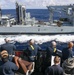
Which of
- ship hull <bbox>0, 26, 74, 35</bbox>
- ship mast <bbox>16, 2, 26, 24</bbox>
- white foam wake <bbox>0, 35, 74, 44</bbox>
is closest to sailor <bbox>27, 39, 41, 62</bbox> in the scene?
white foam wake <bbox>0, 35, 74, 44</bbox>

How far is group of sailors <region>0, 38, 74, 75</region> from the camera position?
7.30 meters

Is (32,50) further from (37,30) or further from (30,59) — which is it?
(37,30)

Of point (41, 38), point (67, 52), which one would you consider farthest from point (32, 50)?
point (41, 38)

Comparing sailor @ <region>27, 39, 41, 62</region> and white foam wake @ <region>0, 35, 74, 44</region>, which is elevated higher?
sailor @ <region>27, 39, 41, 62</region>

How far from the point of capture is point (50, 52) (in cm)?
978

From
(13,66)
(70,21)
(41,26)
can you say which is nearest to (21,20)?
(41,26)

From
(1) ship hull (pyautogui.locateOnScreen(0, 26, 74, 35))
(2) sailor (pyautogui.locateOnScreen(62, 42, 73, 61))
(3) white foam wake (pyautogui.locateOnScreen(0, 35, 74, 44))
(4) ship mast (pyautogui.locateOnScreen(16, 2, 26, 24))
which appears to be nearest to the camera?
(2) sailor (pyautogui.locateOnScreen(62, 42, 73, 61))

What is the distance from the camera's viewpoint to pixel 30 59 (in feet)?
34.5

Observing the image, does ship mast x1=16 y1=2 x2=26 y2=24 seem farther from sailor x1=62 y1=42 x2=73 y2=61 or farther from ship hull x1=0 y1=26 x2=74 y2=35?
sailor x1=62 y1=42 x2=73 y2=61

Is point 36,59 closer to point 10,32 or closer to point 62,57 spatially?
point 62,57

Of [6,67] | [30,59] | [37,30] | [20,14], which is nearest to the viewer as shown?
[6,67]

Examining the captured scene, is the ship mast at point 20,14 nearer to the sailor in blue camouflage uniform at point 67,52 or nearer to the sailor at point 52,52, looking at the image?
the sailor at point 52,52

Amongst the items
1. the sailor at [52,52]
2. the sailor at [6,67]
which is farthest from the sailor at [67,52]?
the sailor at [6,67]

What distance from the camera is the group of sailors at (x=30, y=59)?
730 cm
